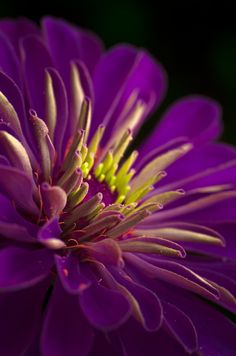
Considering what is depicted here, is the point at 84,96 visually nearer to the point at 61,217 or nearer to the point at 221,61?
the point at 61,217

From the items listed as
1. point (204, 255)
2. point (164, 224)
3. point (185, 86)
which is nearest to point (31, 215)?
point (164, 224)

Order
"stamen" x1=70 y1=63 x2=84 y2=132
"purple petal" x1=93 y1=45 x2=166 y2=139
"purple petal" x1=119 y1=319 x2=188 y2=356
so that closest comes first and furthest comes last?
"purple petal" x1=119 y1=319 x2=188 y2=356 → "stamen" x1=70 y1=63 x2=84 y2=132 → "purple petal" x1=93 y1=45 x2=166 y2=139

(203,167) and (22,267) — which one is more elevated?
(203,167)

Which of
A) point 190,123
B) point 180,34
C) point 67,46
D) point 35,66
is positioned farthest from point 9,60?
point 180,34

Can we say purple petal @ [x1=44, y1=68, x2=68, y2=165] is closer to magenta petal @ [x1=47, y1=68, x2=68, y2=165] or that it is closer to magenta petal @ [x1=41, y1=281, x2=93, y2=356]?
magenta petal @ [x1=47, y1=68, x2=68, y2=165]

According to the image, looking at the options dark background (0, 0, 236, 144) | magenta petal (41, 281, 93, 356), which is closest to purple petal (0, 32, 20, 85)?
magenta petal (41, 281, 93, 356)

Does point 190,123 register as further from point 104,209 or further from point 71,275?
point 71,275
